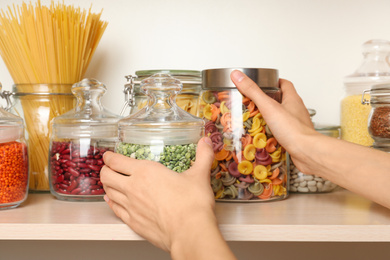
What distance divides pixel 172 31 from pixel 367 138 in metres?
0.47

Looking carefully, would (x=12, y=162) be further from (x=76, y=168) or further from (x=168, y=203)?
(x=168, y=203)

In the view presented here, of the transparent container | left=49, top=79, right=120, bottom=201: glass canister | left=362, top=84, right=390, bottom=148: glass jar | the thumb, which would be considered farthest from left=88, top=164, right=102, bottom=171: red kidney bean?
left=362, top=84, right=390, bottom=148: glass jar

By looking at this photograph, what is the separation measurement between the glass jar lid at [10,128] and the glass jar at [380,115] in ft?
1.97

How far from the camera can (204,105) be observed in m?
0.81

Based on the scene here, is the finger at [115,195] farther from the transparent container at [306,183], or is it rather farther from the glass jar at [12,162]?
the transparent container at [306,183]

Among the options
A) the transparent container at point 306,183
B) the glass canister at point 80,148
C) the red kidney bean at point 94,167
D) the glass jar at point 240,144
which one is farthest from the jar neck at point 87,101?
the transparent container at point 306,183

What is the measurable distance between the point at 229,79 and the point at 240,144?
0.11 m

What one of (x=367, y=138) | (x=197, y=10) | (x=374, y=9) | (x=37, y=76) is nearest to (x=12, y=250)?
(x=37, y=76)

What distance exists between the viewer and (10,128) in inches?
28.9

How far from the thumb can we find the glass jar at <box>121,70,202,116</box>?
21 centimetres

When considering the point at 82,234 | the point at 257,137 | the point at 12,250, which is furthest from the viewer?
the point at 12,250

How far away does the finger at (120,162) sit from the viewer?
0.63 meters

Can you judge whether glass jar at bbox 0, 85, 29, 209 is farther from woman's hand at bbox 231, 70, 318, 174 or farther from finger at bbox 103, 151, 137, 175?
woman's hand at bbox 231, 70, 318, 174

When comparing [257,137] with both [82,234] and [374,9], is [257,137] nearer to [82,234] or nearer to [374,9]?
[82,234]
